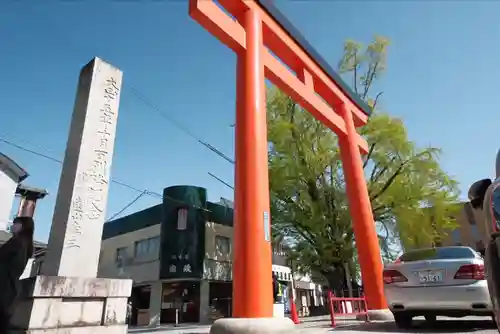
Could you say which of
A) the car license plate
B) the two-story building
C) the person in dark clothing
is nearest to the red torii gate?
the car license plate

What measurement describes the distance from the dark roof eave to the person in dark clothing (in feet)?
20.3

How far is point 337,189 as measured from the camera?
46.9ft

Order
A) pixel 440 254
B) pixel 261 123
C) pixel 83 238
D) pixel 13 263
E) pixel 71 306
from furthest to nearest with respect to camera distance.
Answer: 1. pixel 261 123
2. pixel 440 254
3. pixel 83 238
4. pixel 71 306
5. pixel 13 263

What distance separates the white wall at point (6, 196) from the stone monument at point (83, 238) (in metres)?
13.3

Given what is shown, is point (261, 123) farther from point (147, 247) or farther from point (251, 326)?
point (147, 247)

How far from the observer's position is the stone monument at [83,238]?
A: 3.15 m

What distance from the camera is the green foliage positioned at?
1347cm

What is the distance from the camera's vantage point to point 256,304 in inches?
175

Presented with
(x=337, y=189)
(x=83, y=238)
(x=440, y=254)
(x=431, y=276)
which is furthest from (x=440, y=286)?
(x=337, y=189)

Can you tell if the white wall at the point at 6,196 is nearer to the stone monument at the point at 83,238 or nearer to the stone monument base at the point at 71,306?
the stone monument at the point at 83,238

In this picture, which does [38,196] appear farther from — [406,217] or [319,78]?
[406,217]

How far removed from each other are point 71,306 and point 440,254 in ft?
16.1

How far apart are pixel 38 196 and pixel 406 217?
18739 mm

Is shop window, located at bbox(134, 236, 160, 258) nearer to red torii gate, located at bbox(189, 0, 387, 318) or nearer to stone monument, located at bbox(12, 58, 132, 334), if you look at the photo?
red torii gate, located at bbox(189, 0, 387, 318)
